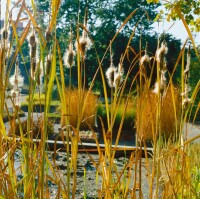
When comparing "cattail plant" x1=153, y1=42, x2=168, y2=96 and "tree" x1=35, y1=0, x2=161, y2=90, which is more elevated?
"tree" x1=35, y1=0, x2=161, y2=90

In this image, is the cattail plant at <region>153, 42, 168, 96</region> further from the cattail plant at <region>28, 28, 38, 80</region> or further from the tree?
the tree

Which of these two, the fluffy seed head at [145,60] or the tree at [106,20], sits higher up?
the tree at [106,20]

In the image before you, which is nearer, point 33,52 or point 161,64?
point 33,52

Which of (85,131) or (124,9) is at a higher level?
(124,9)

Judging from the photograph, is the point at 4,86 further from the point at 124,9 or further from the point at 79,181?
the point at 124,9

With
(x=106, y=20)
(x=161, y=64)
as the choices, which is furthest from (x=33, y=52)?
(x=106, y=20)

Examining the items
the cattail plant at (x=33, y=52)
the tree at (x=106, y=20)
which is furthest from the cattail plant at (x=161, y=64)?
the tree at (x=106, y=20)

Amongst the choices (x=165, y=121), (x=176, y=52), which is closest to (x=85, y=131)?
(x=165, y=121)

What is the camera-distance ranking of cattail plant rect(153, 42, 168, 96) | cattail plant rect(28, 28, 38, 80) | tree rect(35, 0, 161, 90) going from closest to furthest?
1. cattail plant rect(28, 28, 38, 80)
2. cattail plant rect(153, 42, 168, 96)
3. tree rect(35, 0, 161, 90)

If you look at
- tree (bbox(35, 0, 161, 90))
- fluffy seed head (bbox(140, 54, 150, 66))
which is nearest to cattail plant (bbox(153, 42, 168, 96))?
fluffy seed head (bbox(140, 54, 150, 66))

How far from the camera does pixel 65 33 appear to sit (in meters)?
27.6

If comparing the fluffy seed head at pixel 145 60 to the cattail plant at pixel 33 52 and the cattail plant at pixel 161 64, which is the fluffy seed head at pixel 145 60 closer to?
the cattail plant at pixel 161 64

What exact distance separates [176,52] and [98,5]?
31.0 feet

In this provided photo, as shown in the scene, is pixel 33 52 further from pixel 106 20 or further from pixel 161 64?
pixel 106 20
